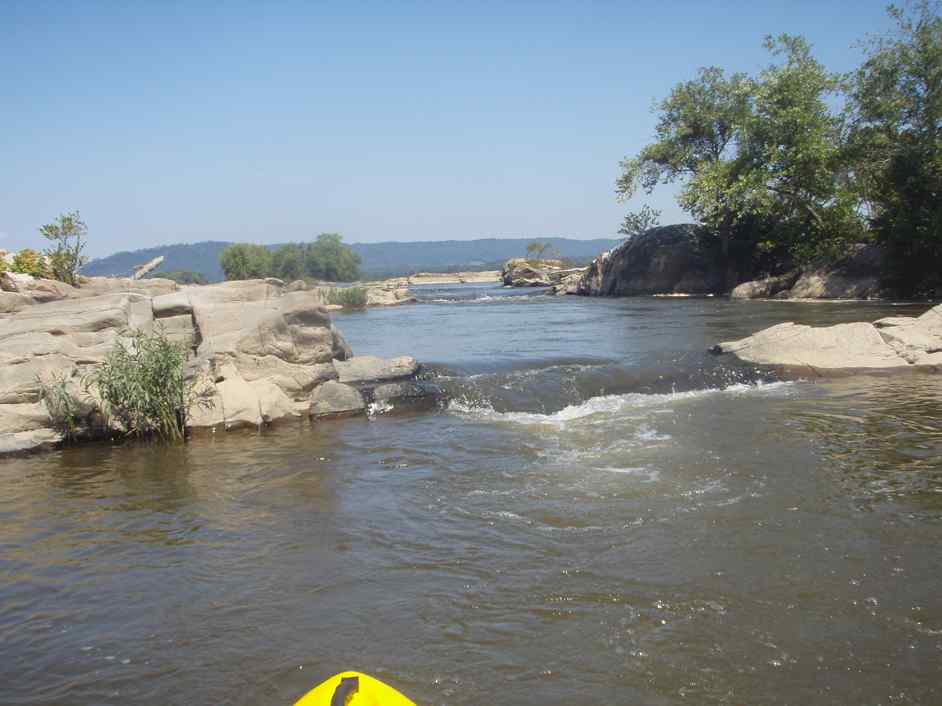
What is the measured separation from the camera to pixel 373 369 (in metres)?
13.1

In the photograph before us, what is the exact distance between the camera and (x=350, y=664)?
429 cm

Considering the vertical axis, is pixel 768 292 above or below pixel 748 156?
below

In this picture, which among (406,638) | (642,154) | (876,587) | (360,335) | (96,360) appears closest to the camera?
(406,638)

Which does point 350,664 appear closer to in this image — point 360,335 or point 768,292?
point 360,335

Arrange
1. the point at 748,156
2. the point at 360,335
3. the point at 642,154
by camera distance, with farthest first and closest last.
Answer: the point at 642,154 → the point at 748,156 → the point at 360,335

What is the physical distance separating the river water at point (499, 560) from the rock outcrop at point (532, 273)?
2040 inches

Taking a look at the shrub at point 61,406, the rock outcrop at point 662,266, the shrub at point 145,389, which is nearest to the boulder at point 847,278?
the rock outcrop at point 662,266

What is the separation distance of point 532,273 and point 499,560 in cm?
5959

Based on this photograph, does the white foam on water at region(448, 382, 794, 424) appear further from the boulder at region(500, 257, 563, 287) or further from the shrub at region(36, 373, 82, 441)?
the boulder at region(500, 257, 563, 287)

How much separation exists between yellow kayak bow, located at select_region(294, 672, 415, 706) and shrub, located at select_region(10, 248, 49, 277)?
17446mm

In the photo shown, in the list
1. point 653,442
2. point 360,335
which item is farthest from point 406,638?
point 360,335

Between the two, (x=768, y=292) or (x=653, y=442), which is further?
(x=768, y=292)

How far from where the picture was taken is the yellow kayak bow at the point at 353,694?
9.65 ft

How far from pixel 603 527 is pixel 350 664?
2.75 meters
